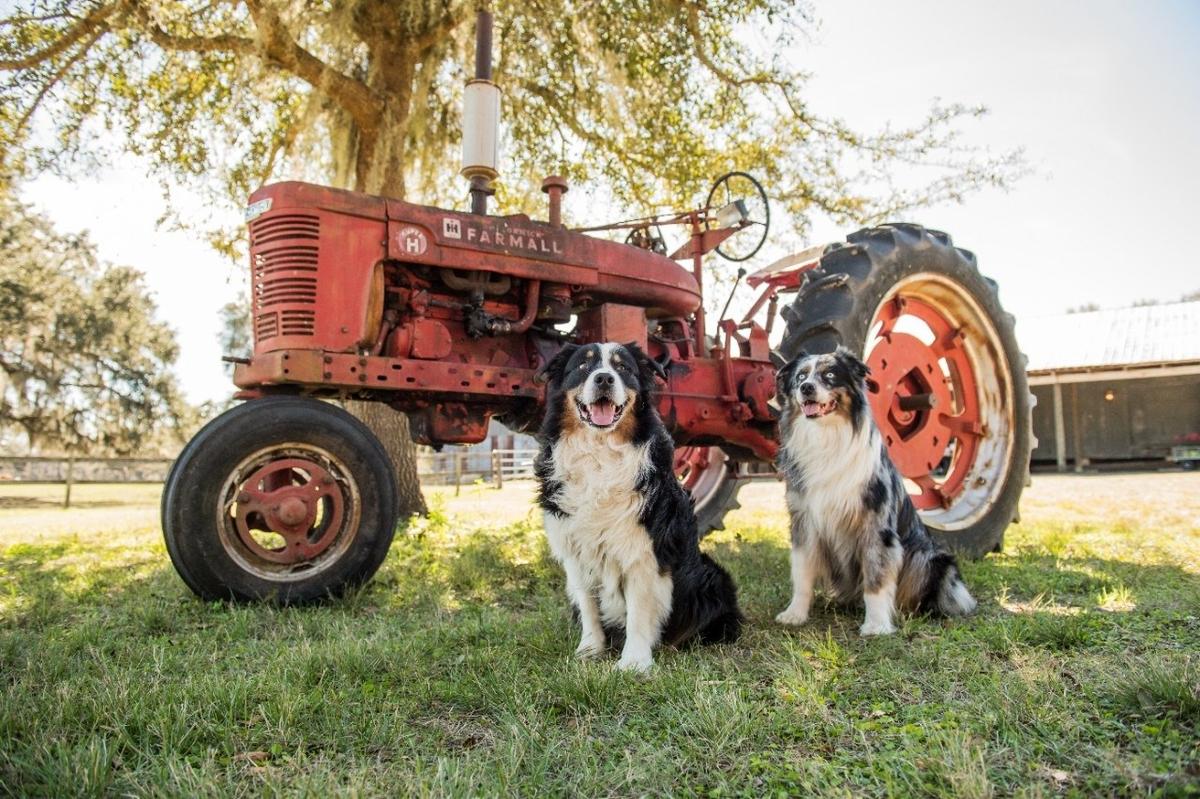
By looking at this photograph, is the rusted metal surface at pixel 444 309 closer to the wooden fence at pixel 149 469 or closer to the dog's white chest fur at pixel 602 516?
the dog's white chest fur at pixel 602 516

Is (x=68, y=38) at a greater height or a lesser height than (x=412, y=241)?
greater

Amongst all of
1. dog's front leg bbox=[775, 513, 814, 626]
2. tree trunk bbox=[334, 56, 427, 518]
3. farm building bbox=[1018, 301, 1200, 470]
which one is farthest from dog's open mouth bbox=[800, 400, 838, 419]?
farm building bbox=[1018, 301, 1200, 470]

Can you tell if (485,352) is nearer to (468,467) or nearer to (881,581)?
(881,581)

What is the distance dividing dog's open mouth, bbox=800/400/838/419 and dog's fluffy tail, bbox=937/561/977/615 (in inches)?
32.1

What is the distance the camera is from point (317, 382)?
3221 mm

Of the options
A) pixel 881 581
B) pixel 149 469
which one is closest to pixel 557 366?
pixel 881 581

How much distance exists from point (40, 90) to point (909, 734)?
8.04m

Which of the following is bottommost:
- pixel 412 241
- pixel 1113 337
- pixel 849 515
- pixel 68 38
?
pixel 849 515

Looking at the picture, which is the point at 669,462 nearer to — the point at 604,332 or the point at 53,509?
the point at 604,332

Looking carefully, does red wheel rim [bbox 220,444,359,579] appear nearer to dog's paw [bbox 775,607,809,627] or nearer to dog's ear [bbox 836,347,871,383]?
dog's paw [bbox 775,607,809,627]

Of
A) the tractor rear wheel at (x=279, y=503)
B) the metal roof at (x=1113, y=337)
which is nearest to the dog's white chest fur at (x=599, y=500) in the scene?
the tractor rear wheel at (x=279, y=503)

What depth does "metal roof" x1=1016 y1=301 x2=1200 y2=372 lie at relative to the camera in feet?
56.9

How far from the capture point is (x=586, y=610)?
8.78ft

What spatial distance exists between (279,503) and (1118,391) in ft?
68.9
